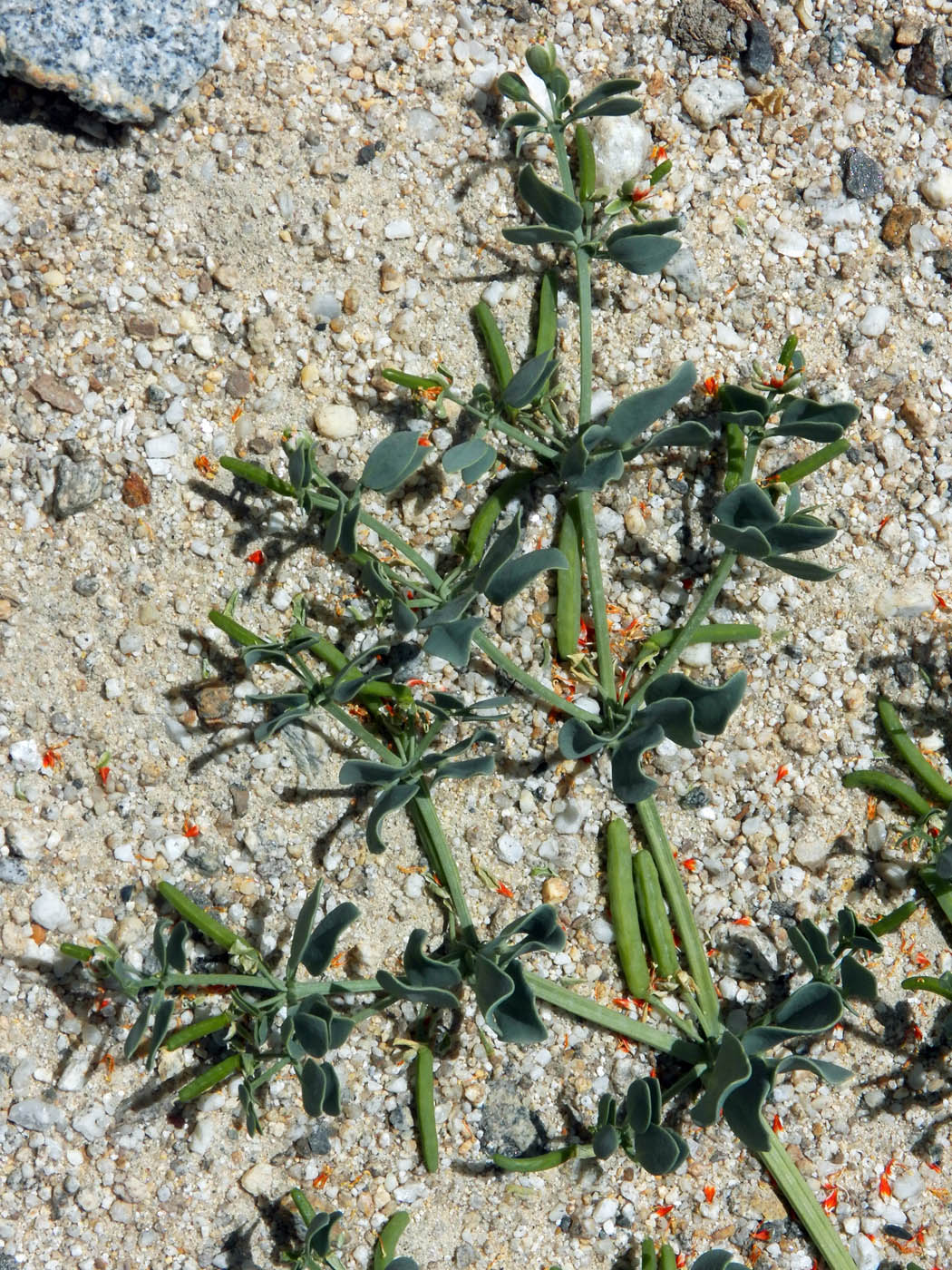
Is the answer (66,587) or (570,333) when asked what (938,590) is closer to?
(570,333)

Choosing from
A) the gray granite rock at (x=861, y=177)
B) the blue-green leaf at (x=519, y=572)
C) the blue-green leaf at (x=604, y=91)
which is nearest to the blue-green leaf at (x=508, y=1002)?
the blue-green leaf at (x=519, y=572)

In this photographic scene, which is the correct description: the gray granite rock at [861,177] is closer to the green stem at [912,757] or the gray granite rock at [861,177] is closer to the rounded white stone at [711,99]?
the rounded white stone at [711,99]

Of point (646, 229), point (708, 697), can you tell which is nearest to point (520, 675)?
point (708, 697)

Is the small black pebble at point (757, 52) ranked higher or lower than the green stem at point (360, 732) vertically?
higher

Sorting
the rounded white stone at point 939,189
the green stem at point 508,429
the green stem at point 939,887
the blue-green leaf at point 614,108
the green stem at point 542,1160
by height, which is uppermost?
the rounded white stone at point 939,189

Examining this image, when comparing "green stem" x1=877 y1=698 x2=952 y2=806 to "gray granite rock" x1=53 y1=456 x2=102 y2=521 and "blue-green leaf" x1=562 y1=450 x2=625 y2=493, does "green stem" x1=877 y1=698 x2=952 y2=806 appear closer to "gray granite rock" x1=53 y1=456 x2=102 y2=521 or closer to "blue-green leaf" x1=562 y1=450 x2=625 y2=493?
"blue-green leaf" x1=562 y1=450 x2=625 y2=493

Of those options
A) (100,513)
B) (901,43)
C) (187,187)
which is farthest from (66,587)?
(901,43)
